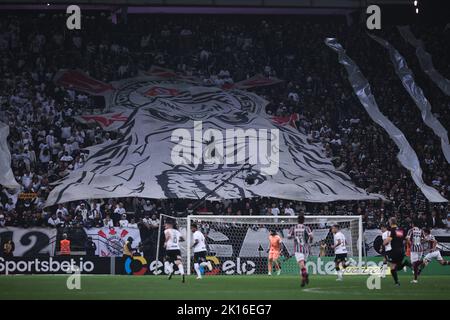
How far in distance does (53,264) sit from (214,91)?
18.9 metres

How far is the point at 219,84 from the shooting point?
52375mm

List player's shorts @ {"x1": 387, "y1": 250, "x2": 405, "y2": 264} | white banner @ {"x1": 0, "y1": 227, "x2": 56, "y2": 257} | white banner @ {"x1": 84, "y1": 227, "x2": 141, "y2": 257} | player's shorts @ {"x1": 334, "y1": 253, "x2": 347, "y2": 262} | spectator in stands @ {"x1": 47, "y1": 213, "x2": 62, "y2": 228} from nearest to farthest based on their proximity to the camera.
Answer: player's shorts @ {"x1": 387, "y1": 250, "x2": 405, "y2": 264}
player's shorts @ {"x1": 334, "y1": 253, "x2": 347, "y2": 262}
white banner @ {"x1": 0, "y1": 227, "x2": 56, "y2": 257}
white banner @ {"x1": 84, "y1": 227, "x2": 141, "y2": 257}
spectator in stands @ {"x1": 47, "y1": 213, "x2": 62, "y2": 228}

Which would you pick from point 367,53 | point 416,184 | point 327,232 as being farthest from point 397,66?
point 327,232

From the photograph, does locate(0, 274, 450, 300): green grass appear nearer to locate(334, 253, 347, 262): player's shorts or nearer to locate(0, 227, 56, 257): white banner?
locate(334, 253, 347, 262): player's shorts

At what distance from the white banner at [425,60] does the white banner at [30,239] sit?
26234 mm

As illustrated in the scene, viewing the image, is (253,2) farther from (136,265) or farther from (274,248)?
(136,265)

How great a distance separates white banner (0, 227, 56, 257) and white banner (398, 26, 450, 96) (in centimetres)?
2623

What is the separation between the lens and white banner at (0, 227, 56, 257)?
1442 inches

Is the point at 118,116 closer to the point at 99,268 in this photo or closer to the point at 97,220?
the point at 97,220

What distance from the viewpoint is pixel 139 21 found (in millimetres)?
55094

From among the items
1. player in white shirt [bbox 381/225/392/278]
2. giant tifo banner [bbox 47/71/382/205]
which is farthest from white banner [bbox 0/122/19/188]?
player in white shirt [bbox 381/225/392/278]

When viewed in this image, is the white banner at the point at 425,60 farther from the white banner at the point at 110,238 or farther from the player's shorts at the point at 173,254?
the player's shorts at the point at 173,254

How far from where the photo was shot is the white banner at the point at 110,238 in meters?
37.1

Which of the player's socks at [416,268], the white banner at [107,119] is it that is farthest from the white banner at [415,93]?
the player's socks at [416,268]
